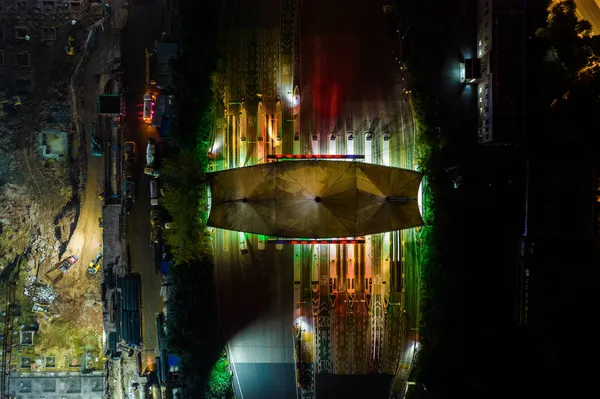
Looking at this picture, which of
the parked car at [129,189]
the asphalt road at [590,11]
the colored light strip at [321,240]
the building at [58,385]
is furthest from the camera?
the building at [58,385]

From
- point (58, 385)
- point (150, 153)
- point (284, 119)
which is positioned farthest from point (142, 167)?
point (58, 385)

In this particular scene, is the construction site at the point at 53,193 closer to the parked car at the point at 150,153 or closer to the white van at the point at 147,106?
the white van at the point at 147,106

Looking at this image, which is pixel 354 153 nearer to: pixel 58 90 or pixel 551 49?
pixel 551 49

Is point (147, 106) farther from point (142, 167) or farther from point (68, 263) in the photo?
point (68, 263)

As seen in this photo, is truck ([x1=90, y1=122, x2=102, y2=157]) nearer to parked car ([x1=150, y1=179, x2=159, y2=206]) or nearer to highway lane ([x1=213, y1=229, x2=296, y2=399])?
parked car ([x1=150, y1=179, x2=159, y2=206])

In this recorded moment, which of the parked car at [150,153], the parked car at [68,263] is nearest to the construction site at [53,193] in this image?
the parked car at [68,263]

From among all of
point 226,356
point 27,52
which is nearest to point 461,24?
A: point 226,356
